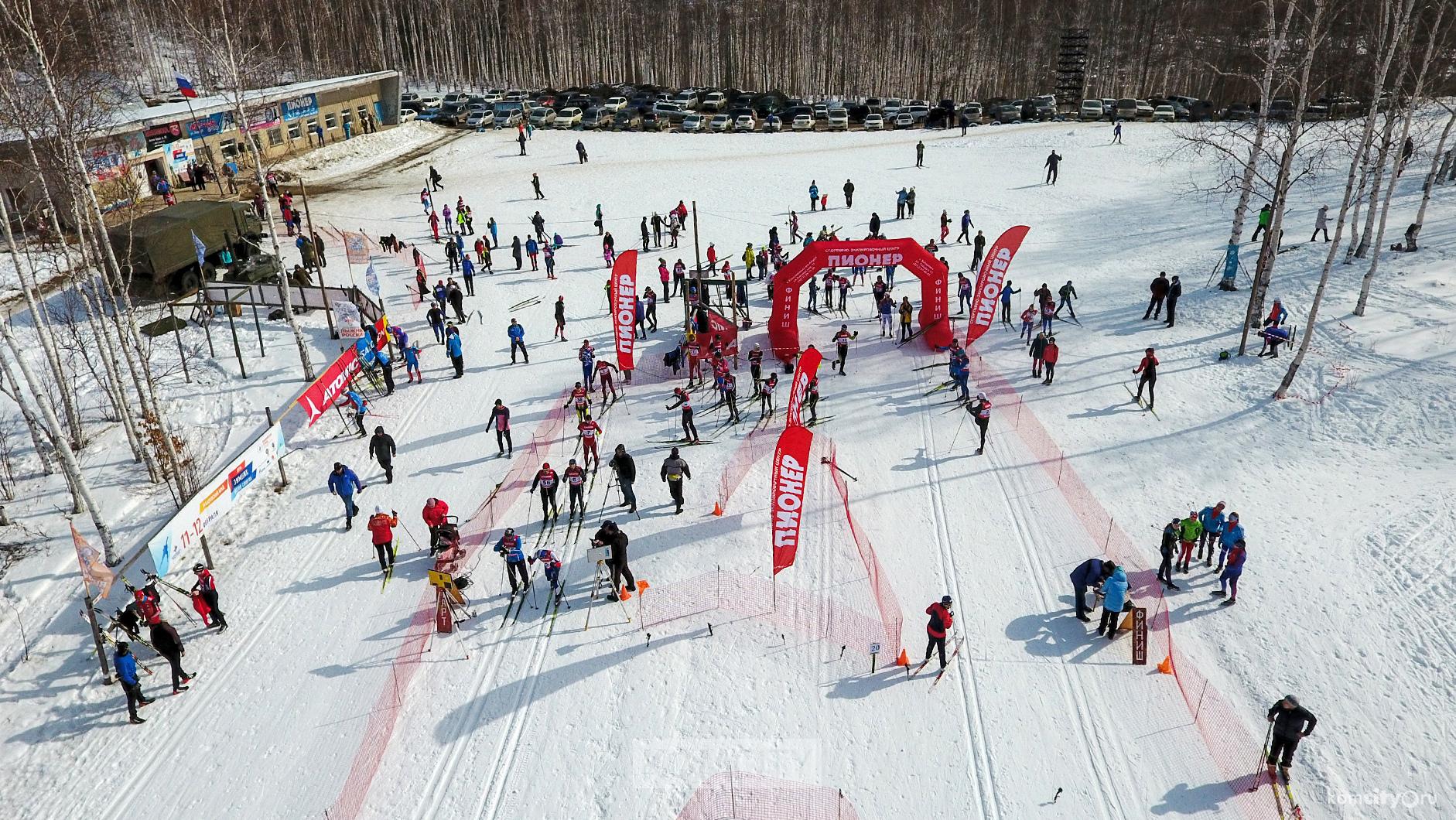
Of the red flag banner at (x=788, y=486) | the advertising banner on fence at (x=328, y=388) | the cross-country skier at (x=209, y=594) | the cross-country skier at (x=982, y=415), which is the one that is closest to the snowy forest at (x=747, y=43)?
the advertising banner on fence at (x=328, y=388)

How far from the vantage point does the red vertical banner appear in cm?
1986

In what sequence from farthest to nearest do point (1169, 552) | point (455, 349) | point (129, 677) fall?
1. point (455, 349)
2. point (1169, 552)
3. point (129, 677)

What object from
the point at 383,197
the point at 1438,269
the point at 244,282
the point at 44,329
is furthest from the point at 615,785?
the point at 383,197

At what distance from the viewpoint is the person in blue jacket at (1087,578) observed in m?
11.8

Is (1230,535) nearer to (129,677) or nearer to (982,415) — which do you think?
(982,415)

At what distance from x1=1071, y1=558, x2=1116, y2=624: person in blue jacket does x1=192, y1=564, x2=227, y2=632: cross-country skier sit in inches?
492

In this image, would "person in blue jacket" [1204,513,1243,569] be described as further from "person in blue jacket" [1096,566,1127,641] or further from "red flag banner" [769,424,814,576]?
"red flag banner" [769,424,814,576]

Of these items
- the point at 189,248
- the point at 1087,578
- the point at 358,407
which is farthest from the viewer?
the point at 189,248

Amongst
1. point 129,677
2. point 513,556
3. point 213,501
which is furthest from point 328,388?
point 129,677

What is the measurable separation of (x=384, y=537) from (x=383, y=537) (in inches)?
0.5

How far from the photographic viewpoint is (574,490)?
14.9 meters

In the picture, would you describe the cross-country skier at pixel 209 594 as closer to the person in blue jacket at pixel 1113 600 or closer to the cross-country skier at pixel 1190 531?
the person in blue jacket at pixel 1113 600

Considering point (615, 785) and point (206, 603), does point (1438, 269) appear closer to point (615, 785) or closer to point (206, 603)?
point (615, 785)

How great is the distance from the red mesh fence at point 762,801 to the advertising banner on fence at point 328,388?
12019mm
